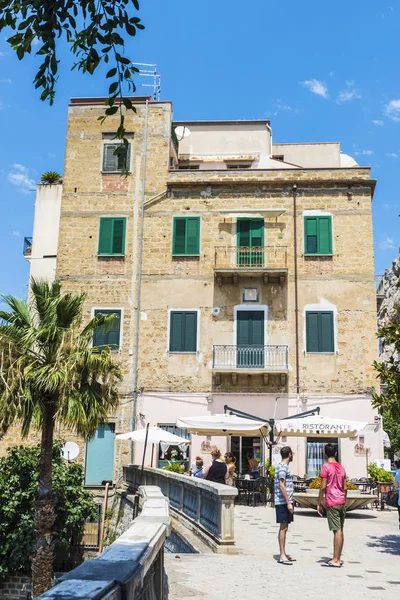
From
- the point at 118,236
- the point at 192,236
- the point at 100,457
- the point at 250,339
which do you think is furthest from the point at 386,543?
the point at 118,236

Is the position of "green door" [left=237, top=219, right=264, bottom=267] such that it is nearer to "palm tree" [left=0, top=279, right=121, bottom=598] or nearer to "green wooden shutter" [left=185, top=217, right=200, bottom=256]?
"green wooden shutter" [left=185, top=217, right=200, bottom=256]

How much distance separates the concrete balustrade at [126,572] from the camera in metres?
3.26

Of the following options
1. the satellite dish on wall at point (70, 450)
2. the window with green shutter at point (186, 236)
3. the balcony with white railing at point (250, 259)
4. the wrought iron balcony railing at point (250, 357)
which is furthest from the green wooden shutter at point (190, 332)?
the satellite dish on wall at point (70, 450)

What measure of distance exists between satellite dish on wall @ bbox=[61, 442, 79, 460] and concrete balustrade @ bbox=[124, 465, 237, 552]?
807cm

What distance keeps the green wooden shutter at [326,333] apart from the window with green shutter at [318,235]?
257 centimetres

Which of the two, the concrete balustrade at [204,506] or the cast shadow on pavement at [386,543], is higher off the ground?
the concrete balustrade at [204,506]

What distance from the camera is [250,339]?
25.4 metres

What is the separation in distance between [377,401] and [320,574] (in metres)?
3.57

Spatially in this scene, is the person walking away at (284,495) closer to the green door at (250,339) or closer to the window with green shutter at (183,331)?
the green door at (250,339)

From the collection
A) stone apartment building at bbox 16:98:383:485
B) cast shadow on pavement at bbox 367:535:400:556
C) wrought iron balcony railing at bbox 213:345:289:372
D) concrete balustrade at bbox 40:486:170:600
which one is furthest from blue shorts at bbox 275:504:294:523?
wrought iron balcony railing at bbox 213:345:289:372

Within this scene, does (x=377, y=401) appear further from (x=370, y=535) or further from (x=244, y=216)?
(x=244, y=216)

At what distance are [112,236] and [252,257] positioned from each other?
19.1 feet

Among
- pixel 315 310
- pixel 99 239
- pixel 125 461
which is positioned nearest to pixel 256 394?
pixel 315 310

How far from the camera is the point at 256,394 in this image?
81.3ft
